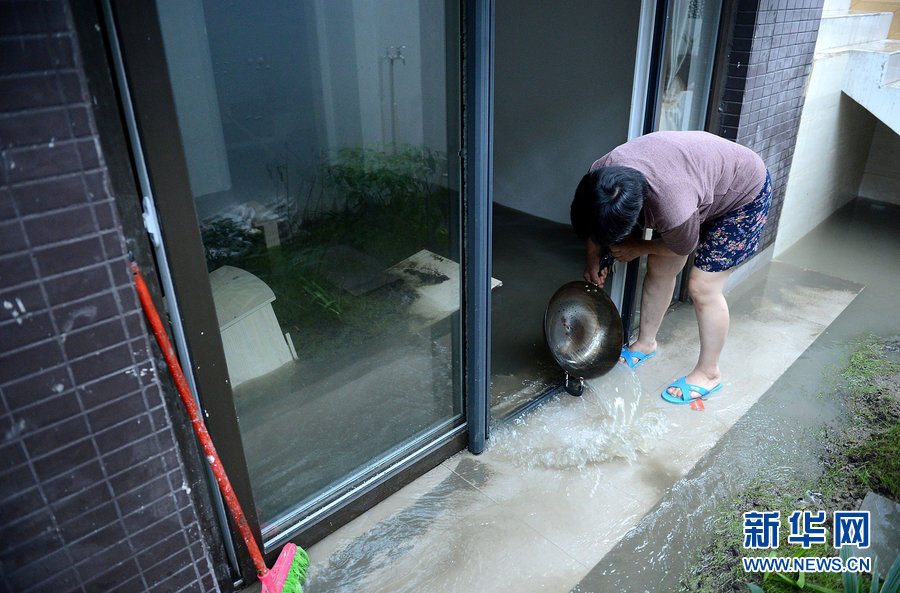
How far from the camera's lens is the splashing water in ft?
8.82

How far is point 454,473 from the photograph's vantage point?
260 cm

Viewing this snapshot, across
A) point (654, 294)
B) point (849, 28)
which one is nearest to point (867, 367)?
point (654, 294)

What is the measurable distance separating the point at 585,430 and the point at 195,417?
1.76 metres

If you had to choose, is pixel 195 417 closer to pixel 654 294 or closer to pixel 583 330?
pixel 583 330

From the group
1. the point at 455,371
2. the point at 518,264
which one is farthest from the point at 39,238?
the point at 518,264

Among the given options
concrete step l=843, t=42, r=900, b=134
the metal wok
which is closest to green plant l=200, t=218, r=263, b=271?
the metal wok

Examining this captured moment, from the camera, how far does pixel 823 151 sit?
4.93 metres

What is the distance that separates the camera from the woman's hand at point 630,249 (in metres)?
2.83

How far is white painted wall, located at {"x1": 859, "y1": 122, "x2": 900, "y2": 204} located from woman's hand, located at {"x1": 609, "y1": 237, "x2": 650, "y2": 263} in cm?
430

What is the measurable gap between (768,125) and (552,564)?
307 centimetres

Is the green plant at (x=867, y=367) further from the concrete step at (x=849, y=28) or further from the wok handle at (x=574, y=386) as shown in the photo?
the concrete step at (x=849, y=28)
